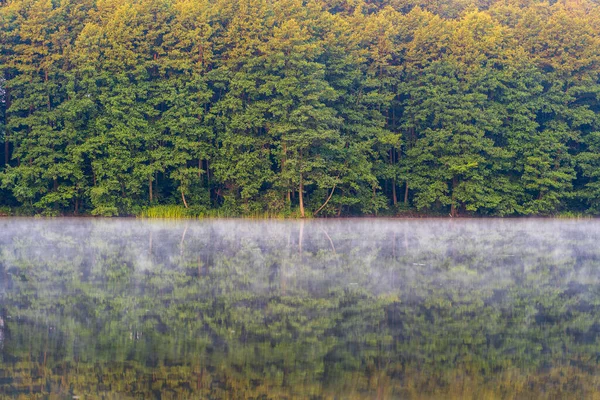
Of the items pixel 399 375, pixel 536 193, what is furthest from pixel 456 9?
pixel 399 375

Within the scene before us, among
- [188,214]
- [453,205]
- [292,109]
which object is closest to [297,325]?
[188,214]

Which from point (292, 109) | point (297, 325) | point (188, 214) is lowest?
point (297, 325)

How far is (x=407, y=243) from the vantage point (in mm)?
19688

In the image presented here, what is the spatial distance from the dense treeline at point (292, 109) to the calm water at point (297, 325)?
63.1 ft

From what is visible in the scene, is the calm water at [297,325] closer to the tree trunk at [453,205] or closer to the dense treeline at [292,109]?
the dense treeline at [292,109]

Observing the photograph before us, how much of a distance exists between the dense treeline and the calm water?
757 inches

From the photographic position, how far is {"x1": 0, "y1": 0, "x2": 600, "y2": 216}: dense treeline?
34844 mm

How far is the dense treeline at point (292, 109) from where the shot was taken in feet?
114

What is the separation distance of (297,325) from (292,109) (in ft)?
91.7

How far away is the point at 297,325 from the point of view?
27.3 ft

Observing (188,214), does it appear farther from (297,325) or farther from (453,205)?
(297,325)

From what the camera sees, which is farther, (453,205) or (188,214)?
(453,205)

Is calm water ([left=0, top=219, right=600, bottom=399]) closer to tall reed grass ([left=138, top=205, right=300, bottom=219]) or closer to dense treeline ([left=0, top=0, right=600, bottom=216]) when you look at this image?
tall reed grass ([left=138, top=205, right=300, bottom=219])

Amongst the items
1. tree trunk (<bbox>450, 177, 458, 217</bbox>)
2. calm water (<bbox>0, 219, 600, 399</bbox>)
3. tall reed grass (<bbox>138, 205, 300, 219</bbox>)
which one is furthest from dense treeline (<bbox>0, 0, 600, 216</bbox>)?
calm water (<bbox>0, 219, 600, 399</bbox>)
